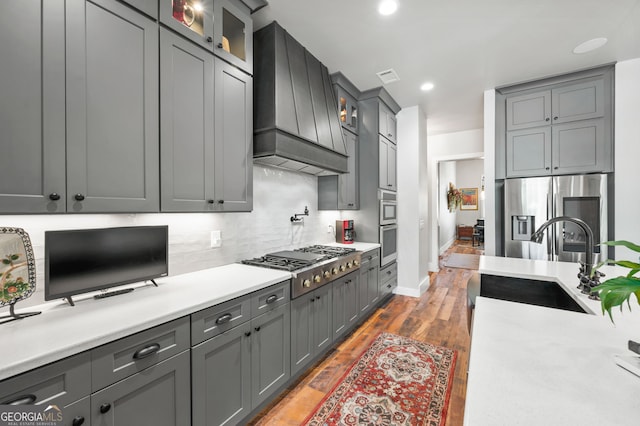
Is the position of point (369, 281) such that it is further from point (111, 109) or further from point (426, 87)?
point (111, 109)

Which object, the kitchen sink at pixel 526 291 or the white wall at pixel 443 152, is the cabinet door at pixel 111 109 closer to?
the kitchen sink at pixel 526 291

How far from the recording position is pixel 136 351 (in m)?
1.16

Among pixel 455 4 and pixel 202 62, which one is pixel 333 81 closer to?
pixel 455 4

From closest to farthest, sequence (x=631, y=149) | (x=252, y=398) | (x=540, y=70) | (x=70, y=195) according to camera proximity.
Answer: (x=70, y=195), (x=252, y=398), (x=631, y=149), (x=540, y=70)

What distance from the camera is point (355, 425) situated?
176cm

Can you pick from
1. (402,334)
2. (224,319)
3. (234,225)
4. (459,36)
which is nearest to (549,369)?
(224,319)

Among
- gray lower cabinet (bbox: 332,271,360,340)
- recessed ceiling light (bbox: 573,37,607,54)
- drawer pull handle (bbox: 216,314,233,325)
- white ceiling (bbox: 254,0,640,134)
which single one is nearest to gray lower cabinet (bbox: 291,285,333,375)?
gray lower cabinet (bbox: 332,271,360,340)

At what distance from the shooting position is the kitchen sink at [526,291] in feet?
6.03

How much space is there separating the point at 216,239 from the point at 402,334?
221 centimetres

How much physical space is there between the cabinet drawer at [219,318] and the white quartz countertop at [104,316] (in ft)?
0.14

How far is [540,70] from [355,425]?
400 centimetres

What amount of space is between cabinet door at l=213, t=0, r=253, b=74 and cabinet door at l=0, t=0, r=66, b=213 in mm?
899

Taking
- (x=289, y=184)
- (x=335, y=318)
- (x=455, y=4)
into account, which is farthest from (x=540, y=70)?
(x=335, y=318)

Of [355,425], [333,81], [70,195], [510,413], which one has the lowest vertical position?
[355,425]
